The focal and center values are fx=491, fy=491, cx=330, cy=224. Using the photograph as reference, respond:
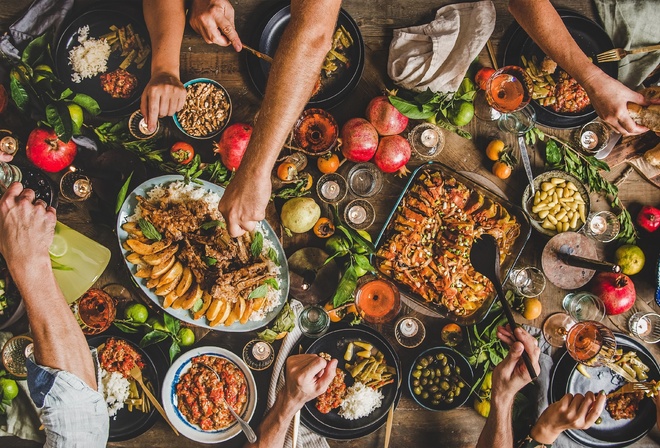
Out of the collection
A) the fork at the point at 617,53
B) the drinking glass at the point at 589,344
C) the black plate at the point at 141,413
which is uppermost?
the fork at the point at 617,53

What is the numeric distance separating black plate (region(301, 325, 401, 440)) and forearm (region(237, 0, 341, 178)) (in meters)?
1.01

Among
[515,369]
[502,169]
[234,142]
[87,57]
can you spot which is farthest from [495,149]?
[87,57]

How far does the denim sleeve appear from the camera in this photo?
1.91 m

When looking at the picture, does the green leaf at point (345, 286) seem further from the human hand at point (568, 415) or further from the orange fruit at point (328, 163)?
the human hand at point (568, 415)

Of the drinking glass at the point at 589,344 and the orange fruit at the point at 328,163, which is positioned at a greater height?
the orange fruit at the point at 328,163

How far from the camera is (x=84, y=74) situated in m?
2.41

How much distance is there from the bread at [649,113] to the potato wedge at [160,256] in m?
2.18

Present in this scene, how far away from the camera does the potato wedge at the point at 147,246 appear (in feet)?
7.38

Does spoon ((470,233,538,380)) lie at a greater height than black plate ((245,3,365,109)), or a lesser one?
lesser

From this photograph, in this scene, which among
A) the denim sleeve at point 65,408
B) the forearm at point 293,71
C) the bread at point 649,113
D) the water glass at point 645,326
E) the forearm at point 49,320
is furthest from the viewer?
the water glass at point 645,326

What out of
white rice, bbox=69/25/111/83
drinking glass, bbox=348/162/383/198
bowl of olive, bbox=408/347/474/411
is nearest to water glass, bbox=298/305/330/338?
bowl of olive, bbox=408/347/474/411

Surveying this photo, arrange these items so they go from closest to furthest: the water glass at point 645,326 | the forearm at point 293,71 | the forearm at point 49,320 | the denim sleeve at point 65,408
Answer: the forearm at point 293,71 → the denim sleeve at point 65,408 → the forearm at point 49,320 → the water glass at point 645,326

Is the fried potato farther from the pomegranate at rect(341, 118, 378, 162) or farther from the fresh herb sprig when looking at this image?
the fresh herb sprig

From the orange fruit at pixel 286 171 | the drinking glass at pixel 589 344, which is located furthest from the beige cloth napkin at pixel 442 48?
the drinking glass at pixel 589 344
